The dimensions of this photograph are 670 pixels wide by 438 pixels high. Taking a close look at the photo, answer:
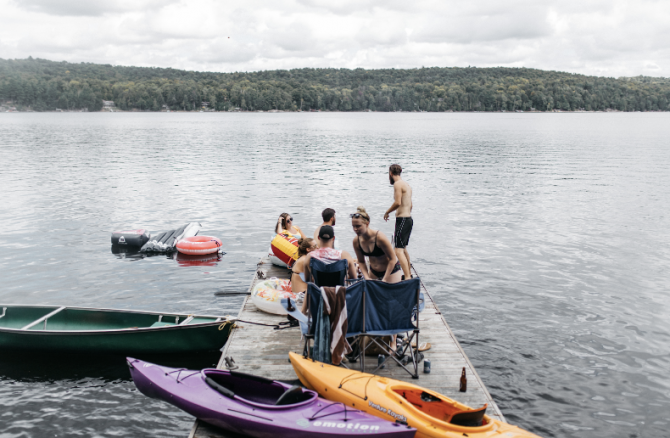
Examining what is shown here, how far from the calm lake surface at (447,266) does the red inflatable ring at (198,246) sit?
72 centimetres

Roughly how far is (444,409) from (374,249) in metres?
3.52

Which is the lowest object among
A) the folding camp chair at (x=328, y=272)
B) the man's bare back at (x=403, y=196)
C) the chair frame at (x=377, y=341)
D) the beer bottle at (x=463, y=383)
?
the beer bottle at (x=463, y=383)

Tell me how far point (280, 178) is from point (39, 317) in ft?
90.9

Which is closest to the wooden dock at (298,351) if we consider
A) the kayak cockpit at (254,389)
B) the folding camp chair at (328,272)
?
the kayak cockpit at (254,389)

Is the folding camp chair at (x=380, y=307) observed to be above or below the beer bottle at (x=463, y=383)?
above

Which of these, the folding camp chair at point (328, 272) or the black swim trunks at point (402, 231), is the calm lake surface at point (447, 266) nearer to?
the black swim trunks at point (402, 231)

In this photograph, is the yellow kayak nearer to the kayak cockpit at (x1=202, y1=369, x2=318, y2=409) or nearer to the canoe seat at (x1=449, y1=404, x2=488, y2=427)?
the canoe seat at (x1=449, y1=404, x2=488, y2=427)

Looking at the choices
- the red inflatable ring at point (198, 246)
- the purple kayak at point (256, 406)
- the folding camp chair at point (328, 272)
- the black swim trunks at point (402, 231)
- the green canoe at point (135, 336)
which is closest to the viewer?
the purple kayak at point (256, 406)

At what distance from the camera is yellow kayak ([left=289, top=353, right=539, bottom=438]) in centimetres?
681

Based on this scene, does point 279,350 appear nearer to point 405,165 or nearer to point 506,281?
point 506,281

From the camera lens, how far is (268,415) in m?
7.28

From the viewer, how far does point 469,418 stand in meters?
6.88

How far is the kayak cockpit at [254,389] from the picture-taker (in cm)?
759

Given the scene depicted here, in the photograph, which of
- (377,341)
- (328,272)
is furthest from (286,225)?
(377,341)
